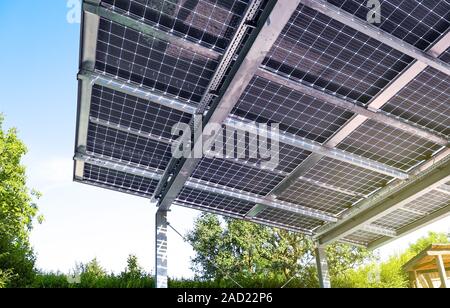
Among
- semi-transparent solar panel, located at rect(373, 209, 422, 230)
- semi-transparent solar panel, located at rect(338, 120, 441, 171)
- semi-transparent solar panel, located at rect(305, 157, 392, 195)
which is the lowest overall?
semi-transparent solar panel, located at rect(373, 209, 422, 230)

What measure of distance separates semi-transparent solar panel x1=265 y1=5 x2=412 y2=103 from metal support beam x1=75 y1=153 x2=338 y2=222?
556cm

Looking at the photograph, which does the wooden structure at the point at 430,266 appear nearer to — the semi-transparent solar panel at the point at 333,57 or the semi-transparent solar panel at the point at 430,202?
the semi-transparent solar panel at the point at 430,202

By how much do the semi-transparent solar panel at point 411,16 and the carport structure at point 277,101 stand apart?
0.08 ft

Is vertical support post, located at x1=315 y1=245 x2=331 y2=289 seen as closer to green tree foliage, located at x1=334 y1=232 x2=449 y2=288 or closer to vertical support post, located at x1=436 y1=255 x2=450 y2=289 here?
vertical support post, located at x1=436 y1=255 x2=450 y2=289

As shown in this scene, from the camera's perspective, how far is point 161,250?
1242 centimetres

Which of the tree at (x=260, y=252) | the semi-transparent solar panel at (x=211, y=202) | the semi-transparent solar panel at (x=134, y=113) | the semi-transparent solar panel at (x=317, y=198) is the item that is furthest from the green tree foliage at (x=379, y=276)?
the semi-transparent solar panel at (x=134, y=113)

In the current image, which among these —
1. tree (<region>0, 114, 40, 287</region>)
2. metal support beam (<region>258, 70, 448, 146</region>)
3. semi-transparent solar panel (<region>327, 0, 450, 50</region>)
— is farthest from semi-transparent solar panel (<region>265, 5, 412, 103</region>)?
tree (<region>0, 114, 40, 287</region>)

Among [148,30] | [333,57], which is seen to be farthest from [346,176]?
[148,30]

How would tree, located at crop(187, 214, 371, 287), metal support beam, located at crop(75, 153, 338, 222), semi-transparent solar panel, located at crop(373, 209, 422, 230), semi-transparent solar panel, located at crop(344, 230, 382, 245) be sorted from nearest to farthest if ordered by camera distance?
metal support beam, located at crop(75, 153, 338, 222) < semi-transparent solar panel, located at crop(373, 209, 422, 230) < semi-transparent solar panel, located at crop(344, 230, 382, 245) < tree, located at crop(187, 214, 371, 287)

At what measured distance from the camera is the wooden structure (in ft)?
61.0

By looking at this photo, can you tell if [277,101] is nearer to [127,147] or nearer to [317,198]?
[127,147]

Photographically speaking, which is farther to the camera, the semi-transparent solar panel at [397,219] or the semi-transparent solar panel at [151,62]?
the semi-transparent solar panel at [397,219]

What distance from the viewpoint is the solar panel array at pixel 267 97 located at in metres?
8.20

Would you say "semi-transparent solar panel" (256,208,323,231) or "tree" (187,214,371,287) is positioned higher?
"tree" (187,214,371,287)
